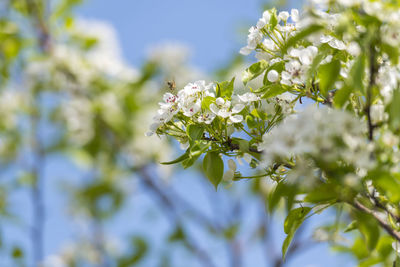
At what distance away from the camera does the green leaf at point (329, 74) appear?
0.56m

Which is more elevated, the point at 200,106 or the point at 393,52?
the point at 200,106

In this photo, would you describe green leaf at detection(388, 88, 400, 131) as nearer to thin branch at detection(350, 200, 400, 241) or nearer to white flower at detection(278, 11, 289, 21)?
thin branch at detection(350, 200, 400, 241)

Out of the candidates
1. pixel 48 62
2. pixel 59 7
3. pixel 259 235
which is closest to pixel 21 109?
pixel 48 62

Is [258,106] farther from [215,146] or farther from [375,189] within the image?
[375,189]

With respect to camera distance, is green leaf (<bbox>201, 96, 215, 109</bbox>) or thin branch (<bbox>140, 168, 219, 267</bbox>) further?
thin branch (<bbox>140, 168, 219, 267</bbox>)

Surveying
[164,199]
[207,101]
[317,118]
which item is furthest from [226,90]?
[164,199]

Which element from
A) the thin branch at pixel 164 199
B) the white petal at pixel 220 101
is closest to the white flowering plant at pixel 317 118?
the white petal at pixel 220 101

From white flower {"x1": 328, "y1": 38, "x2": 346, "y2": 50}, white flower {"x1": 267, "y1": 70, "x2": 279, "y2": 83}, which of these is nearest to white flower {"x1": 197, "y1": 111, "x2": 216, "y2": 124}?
white flower {"x1": 267, "y1": 70, "x2": 279, "y2": 83}

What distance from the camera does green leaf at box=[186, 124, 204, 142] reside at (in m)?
0.64

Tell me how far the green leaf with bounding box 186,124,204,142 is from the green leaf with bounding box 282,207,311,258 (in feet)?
0.63

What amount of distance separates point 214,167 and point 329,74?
0.73ft

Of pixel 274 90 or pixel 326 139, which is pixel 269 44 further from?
pixel 326 139

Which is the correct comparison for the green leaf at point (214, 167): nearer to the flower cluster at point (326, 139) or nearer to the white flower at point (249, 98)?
the white flower at point (249, 98)

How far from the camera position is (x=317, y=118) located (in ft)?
1.50
